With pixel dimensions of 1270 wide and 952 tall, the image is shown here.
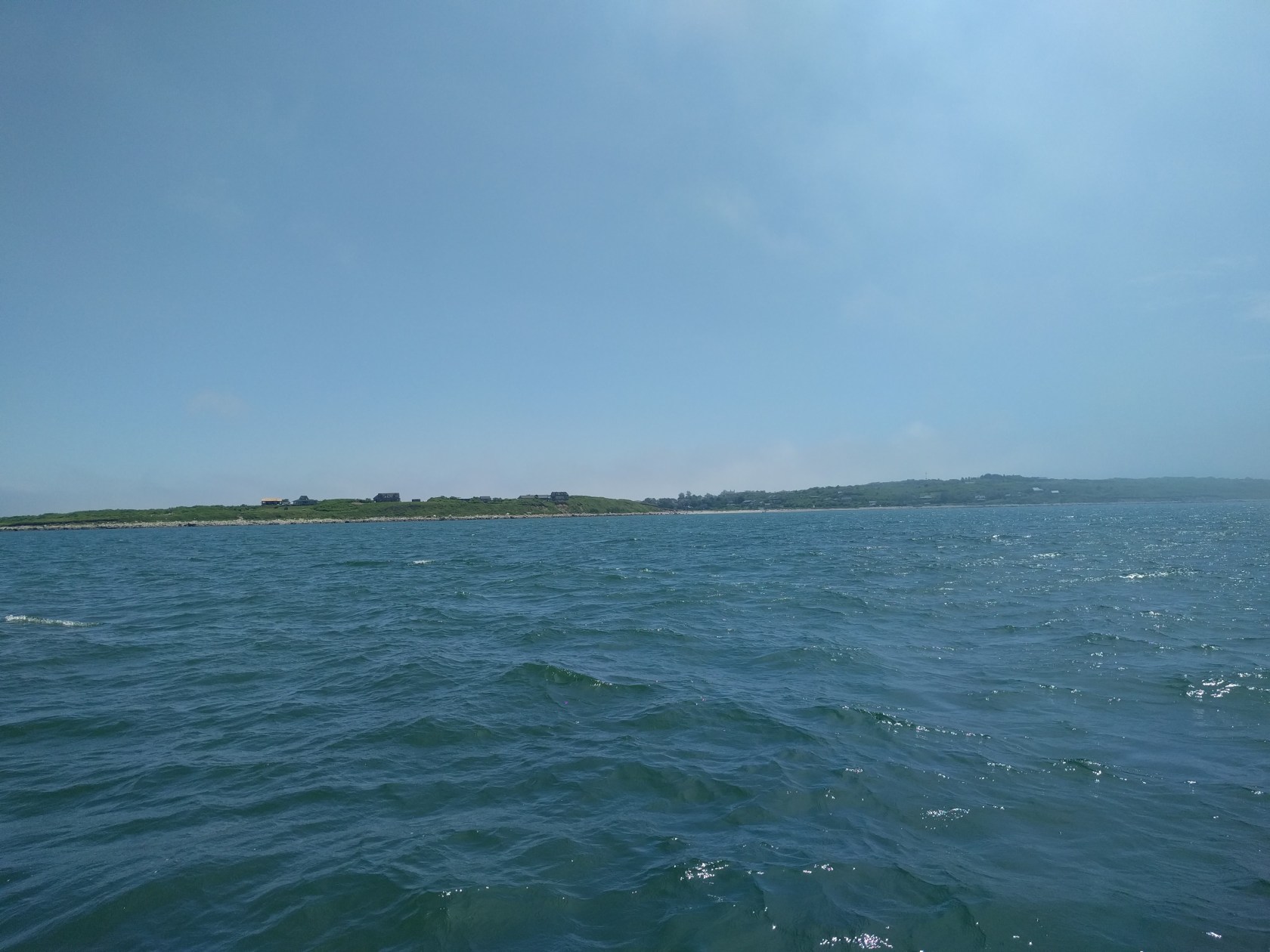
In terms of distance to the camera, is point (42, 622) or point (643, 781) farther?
point (42, 622)

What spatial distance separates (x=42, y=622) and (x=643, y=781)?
100 feet

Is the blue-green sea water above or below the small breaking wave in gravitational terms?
below

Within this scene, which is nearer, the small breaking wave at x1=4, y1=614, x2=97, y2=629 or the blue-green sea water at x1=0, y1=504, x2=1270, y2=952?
the blue-green sea water at x1=0, y1=504, x2=1270, y2=952

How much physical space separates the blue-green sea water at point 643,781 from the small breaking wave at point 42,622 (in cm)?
28

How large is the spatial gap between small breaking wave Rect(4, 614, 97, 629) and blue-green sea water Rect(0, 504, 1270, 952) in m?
0.28

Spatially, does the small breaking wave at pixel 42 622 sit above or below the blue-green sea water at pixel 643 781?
above

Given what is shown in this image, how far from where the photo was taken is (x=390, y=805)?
10.7 meters

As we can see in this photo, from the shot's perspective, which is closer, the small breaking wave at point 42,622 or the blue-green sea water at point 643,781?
the blue-green sea water at point 643,781

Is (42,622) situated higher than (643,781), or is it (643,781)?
(42,622)

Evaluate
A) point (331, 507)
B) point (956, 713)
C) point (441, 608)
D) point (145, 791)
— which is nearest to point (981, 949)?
point (956, 713)

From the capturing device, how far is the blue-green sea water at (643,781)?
774 cm

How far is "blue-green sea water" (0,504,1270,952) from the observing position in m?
7.74

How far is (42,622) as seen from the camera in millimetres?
27328

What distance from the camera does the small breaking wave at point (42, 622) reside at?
26.4 meters
